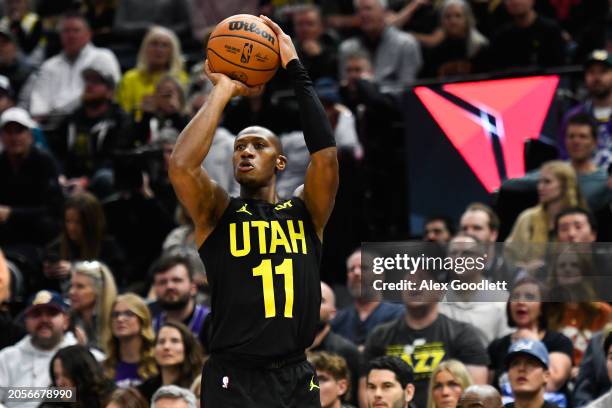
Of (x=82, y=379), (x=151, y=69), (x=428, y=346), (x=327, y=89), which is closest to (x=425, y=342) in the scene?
(x=428, y=346)

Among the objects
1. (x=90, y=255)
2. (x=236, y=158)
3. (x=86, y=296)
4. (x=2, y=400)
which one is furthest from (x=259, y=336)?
(x=90, y=255)

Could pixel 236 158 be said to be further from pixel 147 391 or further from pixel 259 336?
pixel 147 391

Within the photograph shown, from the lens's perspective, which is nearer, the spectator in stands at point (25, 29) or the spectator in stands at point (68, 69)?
the spectator in stands at point (68, 69)

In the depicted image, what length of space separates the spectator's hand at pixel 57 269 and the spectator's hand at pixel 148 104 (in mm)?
2021

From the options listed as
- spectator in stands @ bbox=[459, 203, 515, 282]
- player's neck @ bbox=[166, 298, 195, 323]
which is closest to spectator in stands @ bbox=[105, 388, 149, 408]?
player's neck @ bbox=[166, 298, 195, 323]

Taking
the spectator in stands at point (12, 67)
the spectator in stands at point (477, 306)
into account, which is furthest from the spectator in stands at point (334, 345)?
the spectator in stands at point (12, 67)

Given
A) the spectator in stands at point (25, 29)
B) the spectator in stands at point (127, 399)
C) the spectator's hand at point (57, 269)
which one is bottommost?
the spectator in stands at point (127, 399)

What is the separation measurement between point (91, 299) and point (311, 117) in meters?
4.55

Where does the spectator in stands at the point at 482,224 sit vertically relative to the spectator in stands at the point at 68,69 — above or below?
below

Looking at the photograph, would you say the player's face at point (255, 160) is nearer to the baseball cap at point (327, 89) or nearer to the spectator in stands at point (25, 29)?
the baseball cap at point (327, 89)

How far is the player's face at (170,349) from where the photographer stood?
385 inches

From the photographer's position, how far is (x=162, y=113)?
13.1 meters

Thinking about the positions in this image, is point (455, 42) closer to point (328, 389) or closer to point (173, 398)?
point (328, 389)

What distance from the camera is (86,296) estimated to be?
36.4ft
